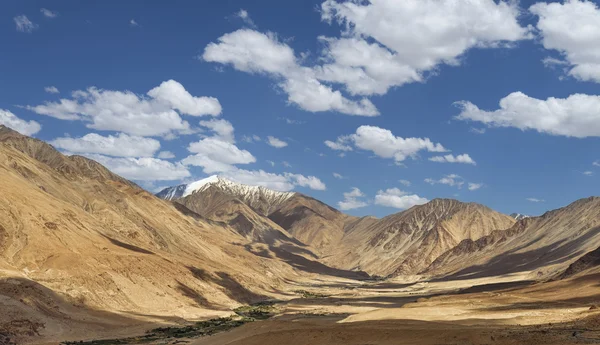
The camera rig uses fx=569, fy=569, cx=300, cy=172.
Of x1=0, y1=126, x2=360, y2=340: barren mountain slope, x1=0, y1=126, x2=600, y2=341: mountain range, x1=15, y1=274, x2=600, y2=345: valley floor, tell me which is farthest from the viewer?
x1=0, y1=126, x2=600, y2=341: mountain range

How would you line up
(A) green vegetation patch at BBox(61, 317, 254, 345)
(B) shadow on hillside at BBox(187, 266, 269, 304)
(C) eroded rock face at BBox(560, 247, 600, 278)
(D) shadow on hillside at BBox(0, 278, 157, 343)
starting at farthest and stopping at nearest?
(C) eroded rock face at BBox(560, 247, 600, 278)
(B) shadow on hillside at BBox(187, 266, 269, 304)
(A) green vegetation patch at BBox(61, 317, 254, 345)
(D) shadow on hillside at BBox(0, 278, 157, 343)

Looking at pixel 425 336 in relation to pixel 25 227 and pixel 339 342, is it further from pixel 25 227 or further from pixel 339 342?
pixel 25 227

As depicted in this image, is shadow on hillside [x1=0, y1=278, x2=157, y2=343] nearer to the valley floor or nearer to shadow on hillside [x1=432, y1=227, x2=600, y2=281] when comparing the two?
the valley floor

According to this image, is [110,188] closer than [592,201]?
Yes

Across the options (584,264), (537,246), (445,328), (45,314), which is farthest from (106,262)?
(537,246)

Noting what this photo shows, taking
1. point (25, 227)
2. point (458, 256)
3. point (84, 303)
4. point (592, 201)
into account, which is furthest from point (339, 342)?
point (458, 256)

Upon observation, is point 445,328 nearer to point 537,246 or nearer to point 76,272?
point 76,272

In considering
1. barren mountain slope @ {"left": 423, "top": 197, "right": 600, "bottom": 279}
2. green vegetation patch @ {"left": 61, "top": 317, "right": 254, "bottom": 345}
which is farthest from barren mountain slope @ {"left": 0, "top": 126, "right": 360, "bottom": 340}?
barren mountain slope @ {"left": 423, "top": 197, "right": 600, "bottom": 279}

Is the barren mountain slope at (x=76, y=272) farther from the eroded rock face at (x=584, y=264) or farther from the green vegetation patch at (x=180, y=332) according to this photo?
the eroded rock face at (x=584, y=264)
